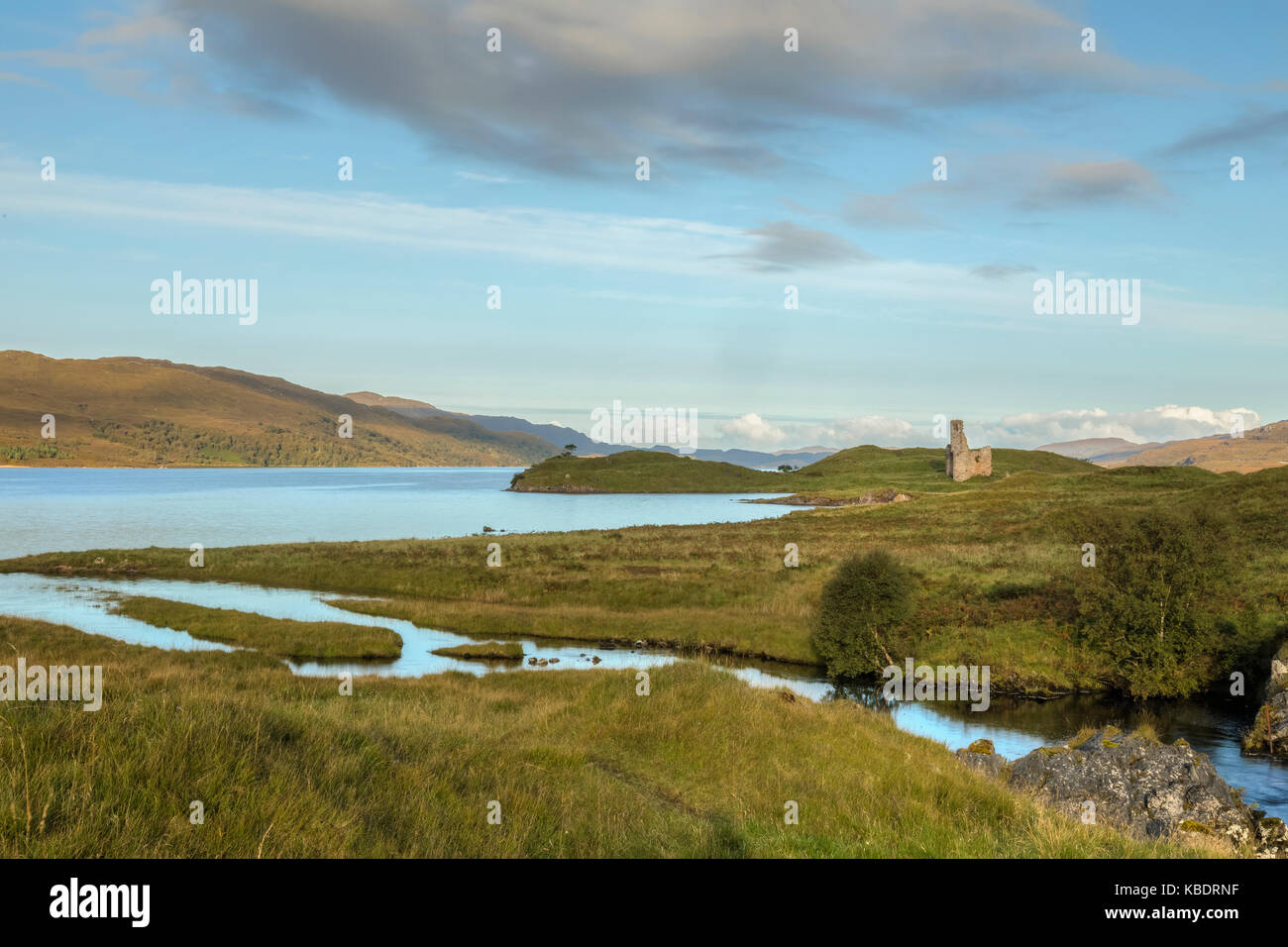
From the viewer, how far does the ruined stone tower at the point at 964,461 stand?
167625 mm

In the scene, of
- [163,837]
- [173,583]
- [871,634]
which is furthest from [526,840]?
[173,583]

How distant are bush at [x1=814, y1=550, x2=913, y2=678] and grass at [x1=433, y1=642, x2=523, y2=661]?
1616 centimetres

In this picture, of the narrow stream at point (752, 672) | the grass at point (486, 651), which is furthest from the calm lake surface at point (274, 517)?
the grass at point (486, 651)

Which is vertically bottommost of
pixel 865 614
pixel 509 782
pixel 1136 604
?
pixel 865 614

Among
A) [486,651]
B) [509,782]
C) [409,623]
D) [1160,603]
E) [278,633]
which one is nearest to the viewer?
[509,782]

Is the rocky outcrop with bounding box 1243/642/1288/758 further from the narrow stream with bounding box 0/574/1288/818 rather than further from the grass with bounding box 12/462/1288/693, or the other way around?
the grass with bounding box 12/462/1288/693

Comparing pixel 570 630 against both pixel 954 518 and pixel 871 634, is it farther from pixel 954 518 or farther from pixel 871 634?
pixel 954 518

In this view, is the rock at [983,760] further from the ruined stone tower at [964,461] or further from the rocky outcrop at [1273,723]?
the ruined stone tower at [964,461]

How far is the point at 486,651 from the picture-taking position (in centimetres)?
4306

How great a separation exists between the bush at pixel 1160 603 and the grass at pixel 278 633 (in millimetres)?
35051

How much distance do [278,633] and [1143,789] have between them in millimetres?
40779

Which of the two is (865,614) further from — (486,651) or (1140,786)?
(1140,786)

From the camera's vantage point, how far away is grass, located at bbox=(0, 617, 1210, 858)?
26.5 ft

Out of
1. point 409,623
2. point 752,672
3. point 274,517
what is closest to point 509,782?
point 752,672
